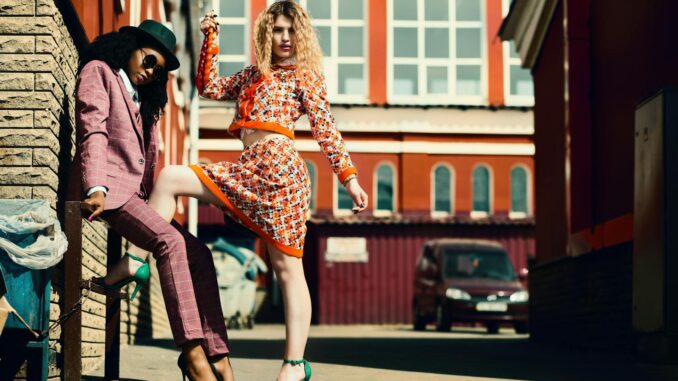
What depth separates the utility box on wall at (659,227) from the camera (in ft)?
20.6

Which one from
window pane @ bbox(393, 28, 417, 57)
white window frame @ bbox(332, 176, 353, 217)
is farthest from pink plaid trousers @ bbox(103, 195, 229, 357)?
window pane @ bbox(393, 28, 417, 57)

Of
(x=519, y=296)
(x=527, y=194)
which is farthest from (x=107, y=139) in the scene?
(x=527, y=194)

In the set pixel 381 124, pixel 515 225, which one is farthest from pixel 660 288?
pixel 381 124

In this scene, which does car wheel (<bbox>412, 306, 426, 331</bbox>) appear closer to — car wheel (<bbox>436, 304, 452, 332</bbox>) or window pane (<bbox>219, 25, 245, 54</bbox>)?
car wheel (<bbox>436, 304, 452, 332</bbox>)

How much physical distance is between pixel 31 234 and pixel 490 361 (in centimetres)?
585

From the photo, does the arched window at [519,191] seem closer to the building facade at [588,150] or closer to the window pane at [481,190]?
the window pane at [481,190]

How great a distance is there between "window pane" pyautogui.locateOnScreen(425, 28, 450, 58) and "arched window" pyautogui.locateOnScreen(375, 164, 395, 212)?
3750 mm

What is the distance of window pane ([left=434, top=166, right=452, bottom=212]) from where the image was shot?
38.0 m

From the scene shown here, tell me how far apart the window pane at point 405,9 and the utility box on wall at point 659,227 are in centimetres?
3280

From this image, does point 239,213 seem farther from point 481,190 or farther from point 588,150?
point 481,190

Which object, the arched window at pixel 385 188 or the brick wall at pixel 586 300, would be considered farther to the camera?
the arched window at pixel 385 188

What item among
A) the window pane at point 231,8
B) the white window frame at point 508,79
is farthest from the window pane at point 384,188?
the window pane at point 231,8

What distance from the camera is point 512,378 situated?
29.2 ft

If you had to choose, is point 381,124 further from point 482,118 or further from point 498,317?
point 498,317
